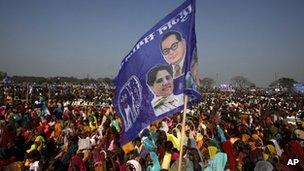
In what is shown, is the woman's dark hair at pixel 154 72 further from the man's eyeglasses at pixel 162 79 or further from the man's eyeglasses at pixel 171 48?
the man's eyeglasses at pixel 171 48

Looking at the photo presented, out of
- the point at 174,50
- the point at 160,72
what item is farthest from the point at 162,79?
the point at 174,50

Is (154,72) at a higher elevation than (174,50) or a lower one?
lower

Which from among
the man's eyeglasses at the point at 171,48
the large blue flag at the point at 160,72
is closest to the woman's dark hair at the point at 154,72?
the large blue flag at the point at 160,72

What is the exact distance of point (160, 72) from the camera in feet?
15.6

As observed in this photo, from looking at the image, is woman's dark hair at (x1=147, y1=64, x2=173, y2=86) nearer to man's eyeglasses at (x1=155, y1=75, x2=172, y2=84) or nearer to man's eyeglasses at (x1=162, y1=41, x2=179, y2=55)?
man's eyeglasses at (x1=155, y1=75, x2=172, y2=84)

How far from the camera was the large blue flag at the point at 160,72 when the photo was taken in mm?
4605

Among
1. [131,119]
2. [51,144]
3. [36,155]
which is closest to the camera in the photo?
[131,119]

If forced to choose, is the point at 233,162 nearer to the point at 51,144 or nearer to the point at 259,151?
the point at 259,151

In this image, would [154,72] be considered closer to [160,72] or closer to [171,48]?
[160,72]

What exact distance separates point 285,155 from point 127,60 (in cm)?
417

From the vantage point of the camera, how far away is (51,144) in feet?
32.1

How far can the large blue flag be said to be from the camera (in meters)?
4.61

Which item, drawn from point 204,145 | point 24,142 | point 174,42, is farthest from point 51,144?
point 174,42

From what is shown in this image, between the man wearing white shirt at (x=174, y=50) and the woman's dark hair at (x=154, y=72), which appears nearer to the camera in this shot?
the man wearing white shirt at (x=174, y=50)
